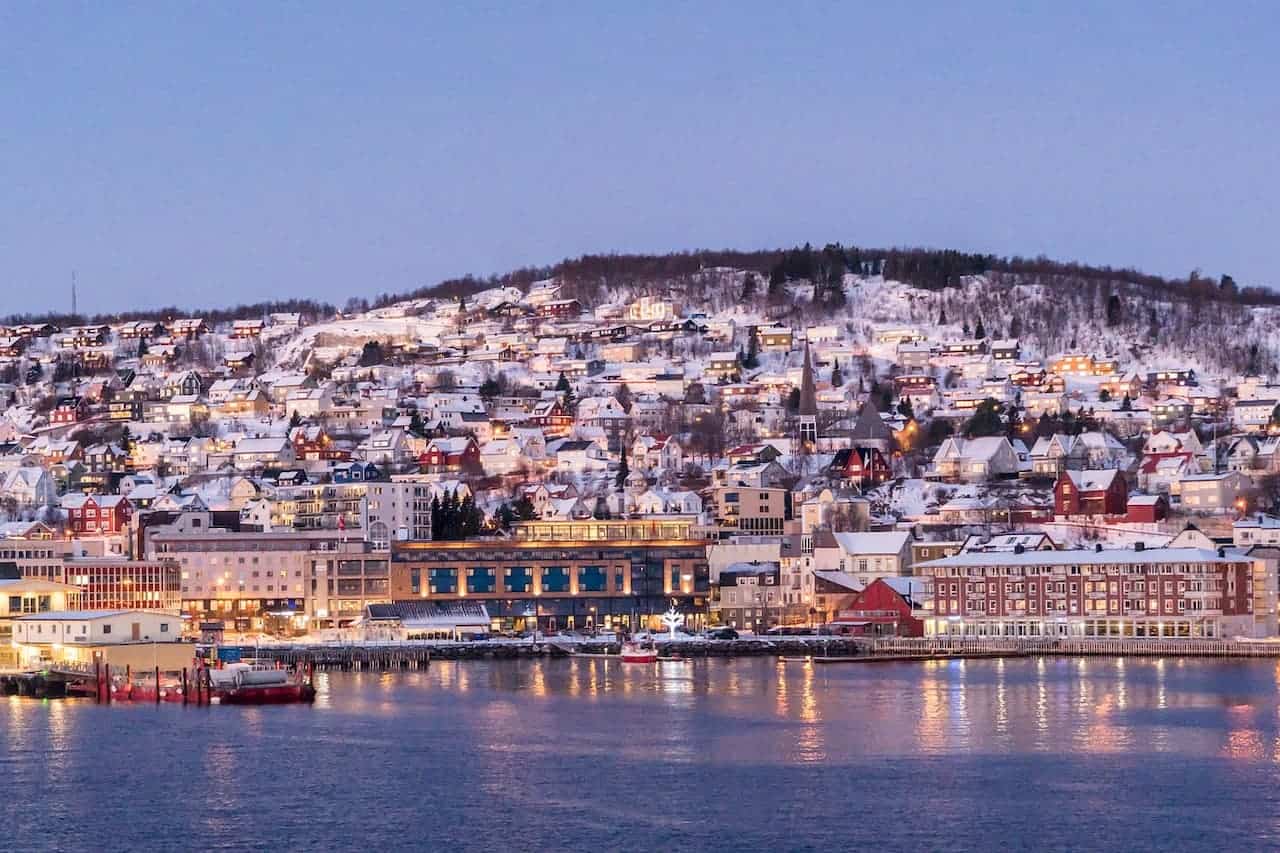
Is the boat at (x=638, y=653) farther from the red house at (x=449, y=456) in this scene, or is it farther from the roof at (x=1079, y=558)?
the red house at (x=449, y=456)

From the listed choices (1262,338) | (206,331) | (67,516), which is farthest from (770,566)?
(206,331)

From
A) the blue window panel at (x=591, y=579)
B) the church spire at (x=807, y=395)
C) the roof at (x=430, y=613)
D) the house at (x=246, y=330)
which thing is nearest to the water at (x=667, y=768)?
the roof at (x=430, y=613)

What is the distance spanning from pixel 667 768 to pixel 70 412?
302ft

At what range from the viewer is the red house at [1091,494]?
3059 inches

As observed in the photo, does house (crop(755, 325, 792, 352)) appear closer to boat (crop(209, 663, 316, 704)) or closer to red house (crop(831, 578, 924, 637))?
red house (crop(831, 578, 924, 637))

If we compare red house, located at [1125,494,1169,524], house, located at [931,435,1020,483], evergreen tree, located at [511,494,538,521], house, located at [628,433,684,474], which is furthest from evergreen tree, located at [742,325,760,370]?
red house, located at [1125,494,1169,524]

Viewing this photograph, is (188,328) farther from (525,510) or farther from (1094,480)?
(1094,480)

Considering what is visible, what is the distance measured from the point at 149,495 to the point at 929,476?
31297 mm

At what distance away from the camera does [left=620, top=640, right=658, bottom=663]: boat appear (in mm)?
56688

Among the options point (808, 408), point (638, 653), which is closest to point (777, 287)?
point (808, 408)

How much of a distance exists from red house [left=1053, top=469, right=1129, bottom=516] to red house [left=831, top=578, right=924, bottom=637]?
14549 millimetres

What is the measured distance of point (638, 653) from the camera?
5703 centimetres

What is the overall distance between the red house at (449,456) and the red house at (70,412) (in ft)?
92.4

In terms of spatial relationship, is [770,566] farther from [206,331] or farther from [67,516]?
[206,331]
